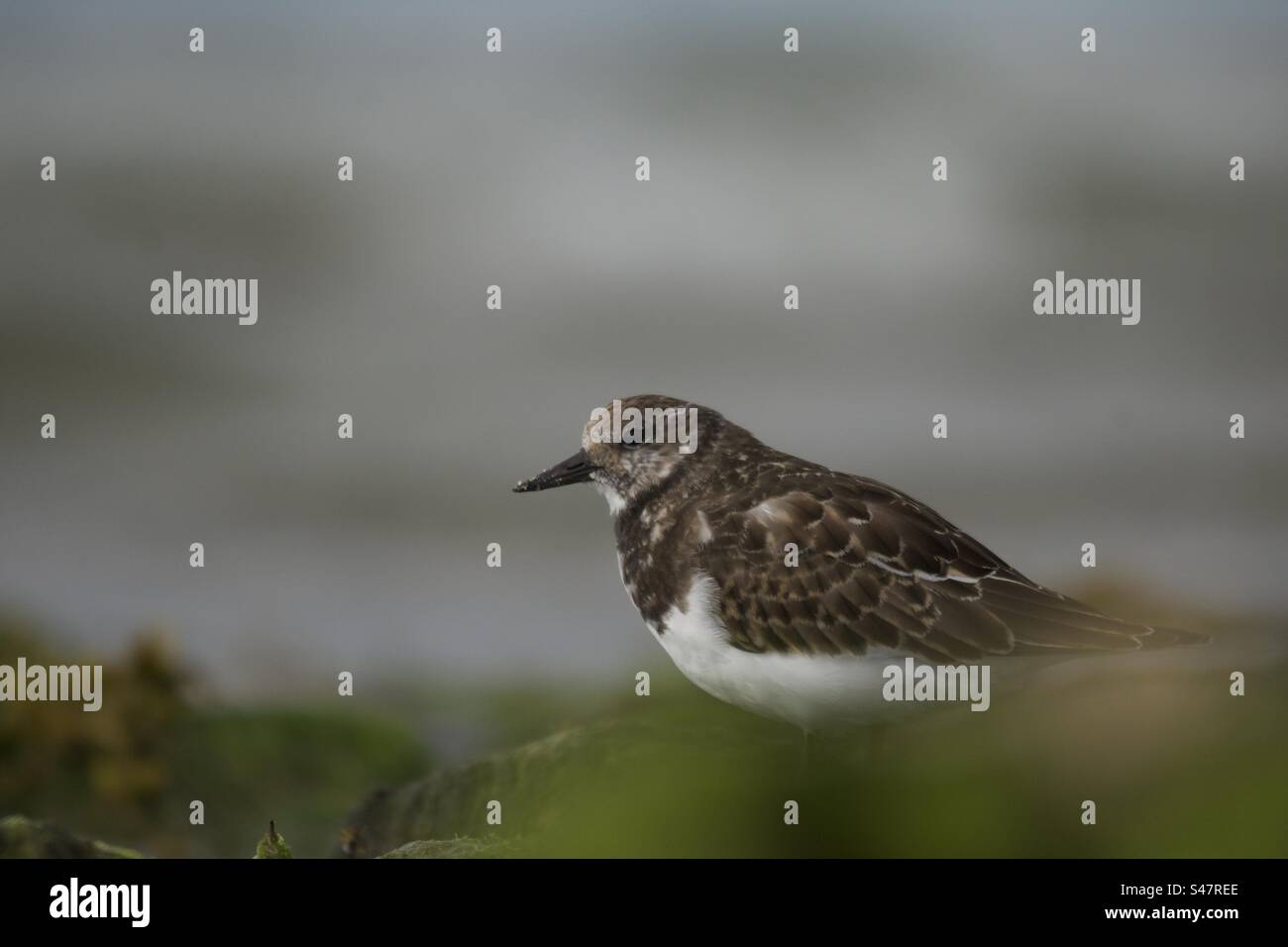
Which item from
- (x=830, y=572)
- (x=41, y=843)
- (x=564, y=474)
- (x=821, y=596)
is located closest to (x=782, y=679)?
(x=821, y=596)

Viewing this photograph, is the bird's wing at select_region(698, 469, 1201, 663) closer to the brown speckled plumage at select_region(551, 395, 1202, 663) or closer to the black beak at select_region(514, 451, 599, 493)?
the brown speckled plumage at select_region(551, 395, 1202, 663)

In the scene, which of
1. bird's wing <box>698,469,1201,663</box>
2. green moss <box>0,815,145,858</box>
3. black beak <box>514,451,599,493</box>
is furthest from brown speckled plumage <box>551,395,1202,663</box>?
green moss <box>0,815,145,858</box>

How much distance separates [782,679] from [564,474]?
1.59 meters

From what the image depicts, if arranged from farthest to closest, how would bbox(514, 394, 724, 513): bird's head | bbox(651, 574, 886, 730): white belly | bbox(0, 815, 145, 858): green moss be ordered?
bbox(514, 394, 724, 513): bird's head → bbox(651, 574, 886, 730): white belly → bbox(0, 815, 145, 858): green moss

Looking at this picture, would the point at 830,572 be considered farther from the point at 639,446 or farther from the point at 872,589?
the point at 639,446

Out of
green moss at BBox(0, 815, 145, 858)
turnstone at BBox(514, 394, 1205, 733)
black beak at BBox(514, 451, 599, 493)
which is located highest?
black beak at BBox(514, 451, 599, 493)

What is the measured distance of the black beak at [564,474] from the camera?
21.7ft

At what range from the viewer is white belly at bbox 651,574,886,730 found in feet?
18.9

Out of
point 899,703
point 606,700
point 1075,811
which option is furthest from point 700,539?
point 1075,811

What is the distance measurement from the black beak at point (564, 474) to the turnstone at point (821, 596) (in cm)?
42

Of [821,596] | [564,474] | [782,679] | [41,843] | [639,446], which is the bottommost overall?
[41,843]

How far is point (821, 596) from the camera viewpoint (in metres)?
5.90

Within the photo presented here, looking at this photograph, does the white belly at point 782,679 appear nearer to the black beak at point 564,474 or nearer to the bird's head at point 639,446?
the bird's head at point 639,446
